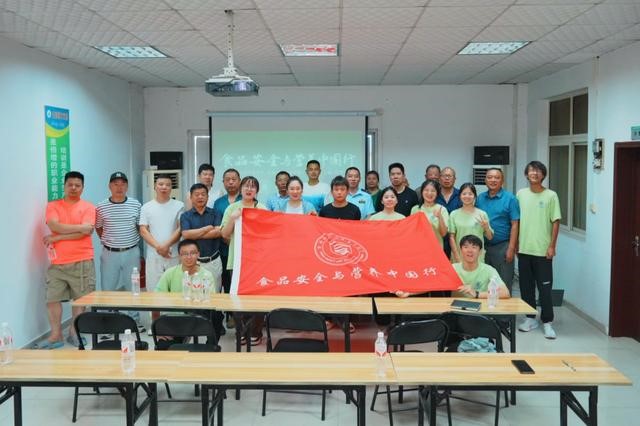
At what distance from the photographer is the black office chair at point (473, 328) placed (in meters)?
3.71

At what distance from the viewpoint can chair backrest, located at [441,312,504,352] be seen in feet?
12.1

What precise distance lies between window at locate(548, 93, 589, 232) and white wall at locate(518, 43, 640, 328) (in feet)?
0.83

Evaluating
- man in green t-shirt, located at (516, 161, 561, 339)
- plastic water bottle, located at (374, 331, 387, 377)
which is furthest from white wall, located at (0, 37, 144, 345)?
man in green t-shirt, located at (516, 161, 561, 339)

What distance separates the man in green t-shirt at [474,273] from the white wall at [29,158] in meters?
4.09

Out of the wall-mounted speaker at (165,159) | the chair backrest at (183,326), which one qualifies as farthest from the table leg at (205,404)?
the wall-mounted speaker at (165,159)

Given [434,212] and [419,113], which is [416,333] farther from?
[419,113]

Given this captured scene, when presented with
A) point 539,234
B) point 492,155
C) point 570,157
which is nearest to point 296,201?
point 539,234

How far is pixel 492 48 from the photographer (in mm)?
5984

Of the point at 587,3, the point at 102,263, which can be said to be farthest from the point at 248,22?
the point at 102,263

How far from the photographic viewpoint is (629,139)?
5543mm

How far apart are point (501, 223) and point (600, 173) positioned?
1.30 m

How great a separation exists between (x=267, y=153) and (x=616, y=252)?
5262 millimetres

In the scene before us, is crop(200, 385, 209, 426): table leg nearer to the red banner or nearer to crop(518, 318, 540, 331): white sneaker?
the red banner

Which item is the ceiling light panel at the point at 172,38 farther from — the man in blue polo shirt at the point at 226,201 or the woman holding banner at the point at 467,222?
the woman holding banner at the point at 467,222
